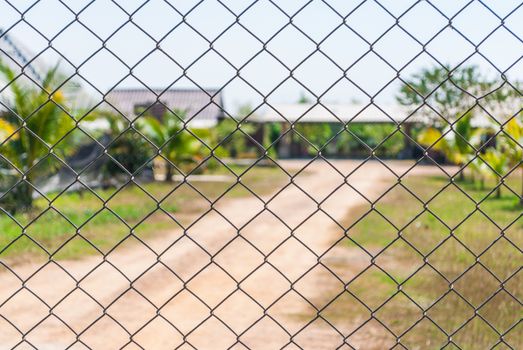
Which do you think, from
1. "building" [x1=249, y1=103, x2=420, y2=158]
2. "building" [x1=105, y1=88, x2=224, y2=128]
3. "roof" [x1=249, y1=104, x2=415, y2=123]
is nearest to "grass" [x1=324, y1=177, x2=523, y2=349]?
"roof" [x1=249, y1=104, x2=415, y2=123]

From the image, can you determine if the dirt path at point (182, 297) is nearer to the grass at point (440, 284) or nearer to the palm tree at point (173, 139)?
the grass at point (440, 284)

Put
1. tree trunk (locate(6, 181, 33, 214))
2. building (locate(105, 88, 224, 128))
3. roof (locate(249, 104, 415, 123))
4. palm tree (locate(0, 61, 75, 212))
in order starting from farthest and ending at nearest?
building (locate(105, 88, 224, 128)) < roof (locate(249, 104, 415, 123)) < tree trunk (locate(6, 181, 33, 214)) < palm tree (locate(0, 61, 75, 212))

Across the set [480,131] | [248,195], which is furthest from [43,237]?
[480,131]

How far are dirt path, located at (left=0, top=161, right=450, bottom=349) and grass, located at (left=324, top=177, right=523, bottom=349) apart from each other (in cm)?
45

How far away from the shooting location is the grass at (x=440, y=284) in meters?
3.65

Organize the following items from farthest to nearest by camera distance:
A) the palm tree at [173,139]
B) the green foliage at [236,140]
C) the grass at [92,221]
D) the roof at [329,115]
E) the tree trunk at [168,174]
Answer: the roof at [329,115] < the green foliage at [236,140] < the tree trunk at [168,174] < the palm tree at [173,139] < the grass at [92,221]

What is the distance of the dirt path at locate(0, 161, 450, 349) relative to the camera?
221 inches

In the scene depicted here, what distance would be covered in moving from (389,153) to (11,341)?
129 ft

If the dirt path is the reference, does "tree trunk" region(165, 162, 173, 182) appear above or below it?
below

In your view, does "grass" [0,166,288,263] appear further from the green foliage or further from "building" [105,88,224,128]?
"building" [105,88,224,128]

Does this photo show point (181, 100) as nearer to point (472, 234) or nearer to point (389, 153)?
point (389, 153)

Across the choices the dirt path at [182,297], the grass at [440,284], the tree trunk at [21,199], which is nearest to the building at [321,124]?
the tree trunk at [21,199]

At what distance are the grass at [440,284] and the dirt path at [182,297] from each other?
1.47ft

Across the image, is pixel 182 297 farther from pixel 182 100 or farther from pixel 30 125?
pixel 182 100
